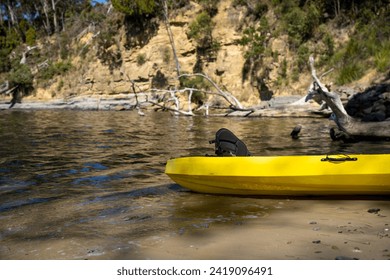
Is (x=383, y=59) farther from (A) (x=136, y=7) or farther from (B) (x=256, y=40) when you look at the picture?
(A) (x=136, y=7)

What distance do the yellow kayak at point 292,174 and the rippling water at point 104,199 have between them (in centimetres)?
21

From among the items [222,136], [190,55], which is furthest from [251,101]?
[222,136]

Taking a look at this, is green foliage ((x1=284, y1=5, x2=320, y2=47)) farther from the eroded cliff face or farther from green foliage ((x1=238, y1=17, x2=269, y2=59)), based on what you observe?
green foliage ((x1=238, y1=17, x2=269, y2=59))

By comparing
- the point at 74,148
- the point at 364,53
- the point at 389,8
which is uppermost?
the point at 389,8

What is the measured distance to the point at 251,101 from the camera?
26469 mm

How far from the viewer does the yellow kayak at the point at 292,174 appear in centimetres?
436

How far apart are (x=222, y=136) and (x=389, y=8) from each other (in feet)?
65.8

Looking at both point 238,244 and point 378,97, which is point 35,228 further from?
point 378,97

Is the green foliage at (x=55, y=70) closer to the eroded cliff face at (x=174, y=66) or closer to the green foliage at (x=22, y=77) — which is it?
the eroded cliff face at (x=174, y=66)

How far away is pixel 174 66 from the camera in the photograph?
3191cm

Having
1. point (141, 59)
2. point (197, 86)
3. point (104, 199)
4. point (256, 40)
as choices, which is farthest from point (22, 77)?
point (104, 199)

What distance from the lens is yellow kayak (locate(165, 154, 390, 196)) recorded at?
14.3 feet

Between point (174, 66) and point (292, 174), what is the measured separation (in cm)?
2822

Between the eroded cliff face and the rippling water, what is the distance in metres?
16.1
